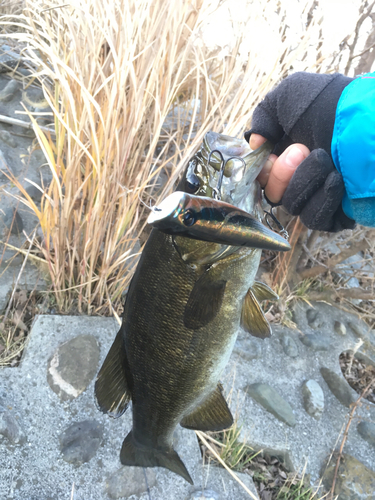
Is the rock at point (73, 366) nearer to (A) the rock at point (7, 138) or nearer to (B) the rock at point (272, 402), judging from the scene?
(B) the rock at point (272, 402)

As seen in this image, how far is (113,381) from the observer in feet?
3.48

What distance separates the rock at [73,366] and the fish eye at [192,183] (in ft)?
4.51

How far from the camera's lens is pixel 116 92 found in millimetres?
1496

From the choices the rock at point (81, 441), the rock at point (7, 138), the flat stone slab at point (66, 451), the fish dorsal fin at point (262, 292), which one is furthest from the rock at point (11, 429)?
the rock at point (7, 138)

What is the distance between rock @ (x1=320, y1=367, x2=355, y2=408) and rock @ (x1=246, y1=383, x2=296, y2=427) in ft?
1.48

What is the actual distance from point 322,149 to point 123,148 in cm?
102

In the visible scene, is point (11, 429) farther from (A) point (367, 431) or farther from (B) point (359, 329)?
(B) point (359, 329)

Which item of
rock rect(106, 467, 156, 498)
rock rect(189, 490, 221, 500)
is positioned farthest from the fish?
rock rect(189, 490, 221, 500)

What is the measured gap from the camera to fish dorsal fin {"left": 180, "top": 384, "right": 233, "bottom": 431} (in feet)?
3.78

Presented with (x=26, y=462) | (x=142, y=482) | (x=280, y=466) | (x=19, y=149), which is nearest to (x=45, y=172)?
(x=19, y=149)

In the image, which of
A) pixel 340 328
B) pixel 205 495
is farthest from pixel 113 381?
pixel 340 328

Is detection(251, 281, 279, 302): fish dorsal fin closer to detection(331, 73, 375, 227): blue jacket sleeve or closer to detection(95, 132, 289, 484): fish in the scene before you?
detection(95, 132, 289, 484): fish

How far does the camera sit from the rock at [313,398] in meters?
2.24

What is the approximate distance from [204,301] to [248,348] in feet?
5.63
